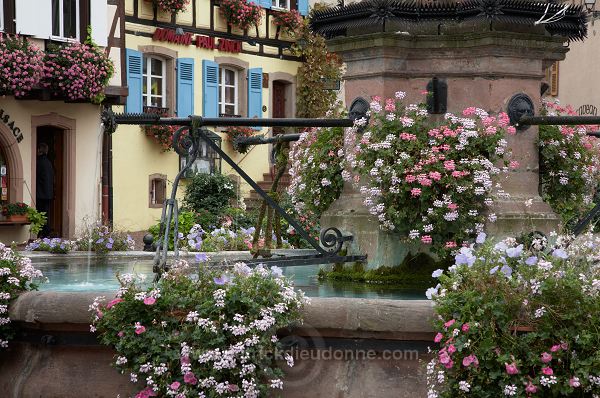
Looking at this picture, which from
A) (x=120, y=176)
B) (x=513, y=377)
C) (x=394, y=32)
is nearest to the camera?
(x=513, y=377)

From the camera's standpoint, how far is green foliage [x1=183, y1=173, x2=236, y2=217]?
21609 mm

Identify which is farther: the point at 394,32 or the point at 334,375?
the point at 394,32

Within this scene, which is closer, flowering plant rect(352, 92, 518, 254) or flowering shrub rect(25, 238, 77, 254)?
flowering plant rect(352, 92, 518, 254)

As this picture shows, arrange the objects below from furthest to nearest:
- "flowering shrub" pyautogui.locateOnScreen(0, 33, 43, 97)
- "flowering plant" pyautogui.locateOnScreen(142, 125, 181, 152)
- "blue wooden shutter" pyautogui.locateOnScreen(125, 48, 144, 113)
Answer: "flowering plant" pyautogui.locateOnScreen(142, 125, 181, 152) < "blue wooden shutter" pyautogui.locateOnScreen(125, 48, 144, 113) < "flowering shrub" pyautogui.locateOnScreen(0, 33, 43, 97)

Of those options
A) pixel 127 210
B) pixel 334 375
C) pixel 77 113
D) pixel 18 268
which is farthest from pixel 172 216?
pixel 127 210

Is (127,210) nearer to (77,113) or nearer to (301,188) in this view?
(77,113)

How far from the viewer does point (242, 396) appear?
5156mm

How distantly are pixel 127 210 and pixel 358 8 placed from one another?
57.4ft

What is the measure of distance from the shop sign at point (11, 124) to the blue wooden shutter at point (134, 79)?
303 centimetres

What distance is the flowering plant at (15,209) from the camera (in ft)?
66.2

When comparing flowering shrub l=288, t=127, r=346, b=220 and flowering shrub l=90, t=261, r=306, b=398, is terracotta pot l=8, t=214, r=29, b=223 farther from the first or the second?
flowering shrub l=90, t=261, r=306, b=398

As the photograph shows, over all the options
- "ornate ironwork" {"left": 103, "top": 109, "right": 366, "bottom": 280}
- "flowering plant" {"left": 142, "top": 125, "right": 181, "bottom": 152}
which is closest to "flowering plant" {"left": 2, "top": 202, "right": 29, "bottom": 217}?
"flowering plant" {"left": 142, "top": 125, "right": 181, "bottom": 152}

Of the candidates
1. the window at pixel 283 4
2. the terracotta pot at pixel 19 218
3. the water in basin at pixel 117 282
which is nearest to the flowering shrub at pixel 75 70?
the terracotta pot at pixel 19 218

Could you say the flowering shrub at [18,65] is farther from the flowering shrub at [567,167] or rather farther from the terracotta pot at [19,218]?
the flowering shrub at [567,167]
